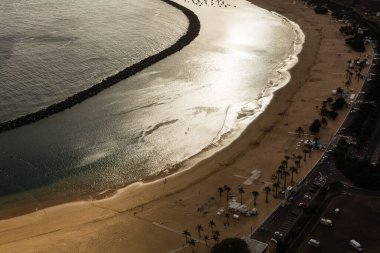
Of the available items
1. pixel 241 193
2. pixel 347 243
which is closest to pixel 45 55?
pixel 241 193

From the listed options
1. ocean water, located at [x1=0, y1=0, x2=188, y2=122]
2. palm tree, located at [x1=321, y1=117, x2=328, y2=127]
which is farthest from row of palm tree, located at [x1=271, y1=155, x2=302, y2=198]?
ocean water, located at [x1=0, y1=0, x2=188, y2=122]

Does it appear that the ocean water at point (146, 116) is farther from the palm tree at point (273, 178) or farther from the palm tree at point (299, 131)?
the palm tree at point (273, 178)

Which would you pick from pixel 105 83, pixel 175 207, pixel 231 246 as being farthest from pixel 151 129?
pixel 231 246

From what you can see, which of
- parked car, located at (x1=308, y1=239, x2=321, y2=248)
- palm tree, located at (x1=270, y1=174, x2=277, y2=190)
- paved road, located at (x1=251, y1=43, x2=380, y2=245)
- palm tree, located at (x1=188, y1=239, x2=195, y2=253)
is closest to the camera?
palm tree, located at (x1=188, y1=239, x2=195, y2=253)

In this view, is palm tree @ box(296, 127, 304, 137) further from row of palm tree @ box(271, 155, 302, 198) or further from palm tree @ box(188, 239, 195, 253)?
palm tree @ box(188, 239, 195, 253)

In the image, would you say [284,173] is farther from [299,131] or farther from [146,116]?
[146,116]

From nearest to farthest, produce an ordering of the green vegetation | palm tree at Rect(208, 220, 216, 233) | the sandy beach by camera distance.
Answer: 1. the green vegetation
2. palm tree at Rect(208, 220, 216, 233)
3. the sandy beach

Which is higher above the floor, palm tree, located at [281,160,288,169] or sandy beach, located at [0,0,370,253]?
palm tree, located at [281,160,288,169]

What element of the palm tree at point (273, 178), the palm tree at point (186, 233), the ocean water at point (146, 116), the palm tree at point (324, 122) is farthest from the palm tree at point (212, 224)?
the palm tree at point (324, 122)

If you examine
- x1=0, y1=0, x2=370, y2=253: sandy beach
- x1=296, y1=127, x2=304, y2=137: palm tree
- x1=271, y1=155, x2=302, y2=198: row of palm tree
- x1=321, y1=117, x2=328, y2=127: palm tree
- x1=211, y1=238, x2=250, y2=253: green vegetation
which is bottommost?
x1=0, y1=0, x2=370, y2=253: sandy beach
